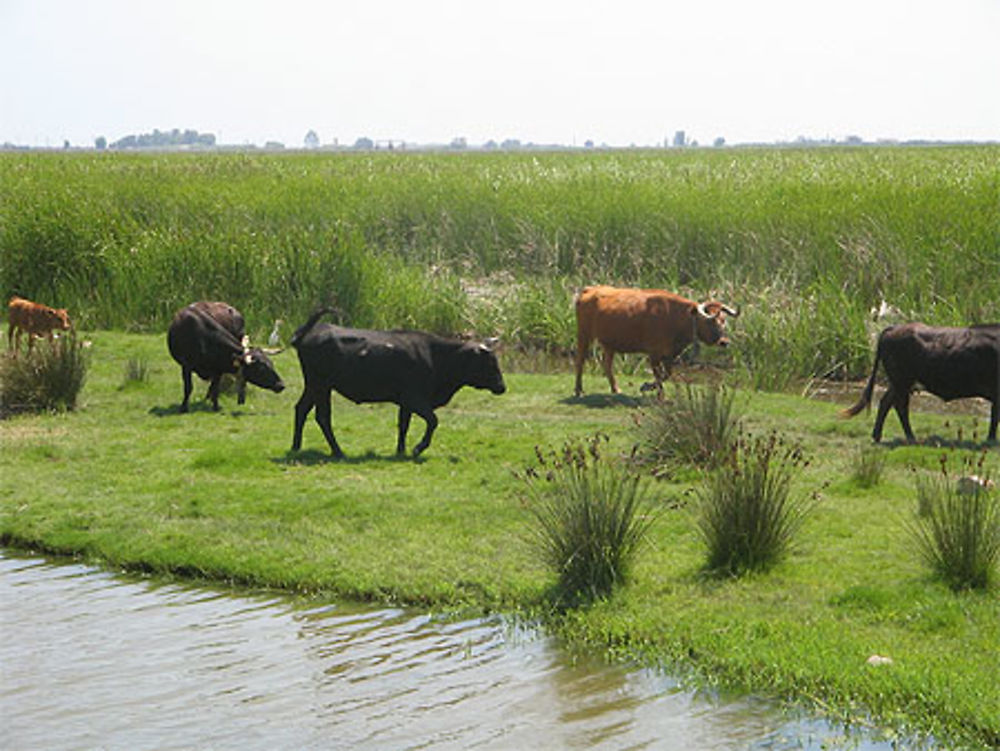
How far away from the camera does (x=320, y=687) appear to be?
799 centimetres

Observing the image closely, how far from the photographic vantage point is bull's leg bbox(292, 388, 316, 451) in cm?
1351

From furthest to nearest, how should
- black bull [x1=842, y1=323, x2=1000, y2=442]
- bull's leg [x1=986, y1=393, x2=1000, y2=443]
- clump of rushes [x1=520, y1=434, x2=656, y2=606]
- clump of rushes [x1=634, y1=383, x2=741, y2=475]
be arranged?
1. bull's leg [x1=986, y1=393, x2=1000, y2=443]
2. black bull [x1=842, y1=323, x2=1000, y2=442]
3. clump of rushes [x1=634, y1=383, x2=741, y2=475]
4. clump of rushes [x1=520, y1=434, x2=656, y2=606]

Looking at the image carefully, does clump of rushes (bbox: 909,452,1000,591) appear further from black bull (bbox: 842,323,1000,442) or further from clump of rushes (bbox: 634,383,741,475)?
black bull (bbox: 842,323,1000,442)

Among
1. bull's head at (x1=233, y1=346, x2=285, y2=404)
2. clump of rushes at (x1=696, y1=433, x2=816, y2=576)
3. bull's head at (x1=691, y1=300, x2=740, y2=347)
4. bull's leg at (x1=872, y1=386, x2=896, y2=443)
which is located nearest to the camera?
clump of rushes at (x1=696, y1=433, x2=816, y2=576)

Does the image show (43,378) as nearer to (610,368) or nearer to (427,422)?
(427,422)

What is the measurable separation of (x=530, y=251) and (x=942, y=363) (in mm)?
13033

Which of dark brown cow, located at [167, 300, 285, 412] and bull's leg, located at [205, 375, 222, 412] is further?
bull's leg, located at [205, 375, 222, 412]

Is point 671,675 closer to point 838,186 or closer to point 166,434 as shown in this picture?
point 166,434

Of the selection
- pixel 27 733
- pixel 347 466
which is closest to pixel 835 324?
pixel 347 466

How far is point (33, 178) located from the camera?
35.2 meters

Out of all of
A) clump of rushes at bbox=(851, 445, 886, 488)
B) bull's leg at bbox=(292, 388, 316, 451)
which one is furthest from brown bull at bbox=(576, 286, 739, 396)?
clump of rushes at bbox=(851, 445, 886, 488)

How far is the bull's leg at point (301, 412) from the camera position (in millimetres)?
13508

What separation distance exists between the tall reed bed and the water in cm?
1072

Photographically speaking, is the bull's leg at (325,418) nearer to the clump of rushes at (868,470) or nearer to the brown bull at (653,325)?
the brown bull at (653,325)
